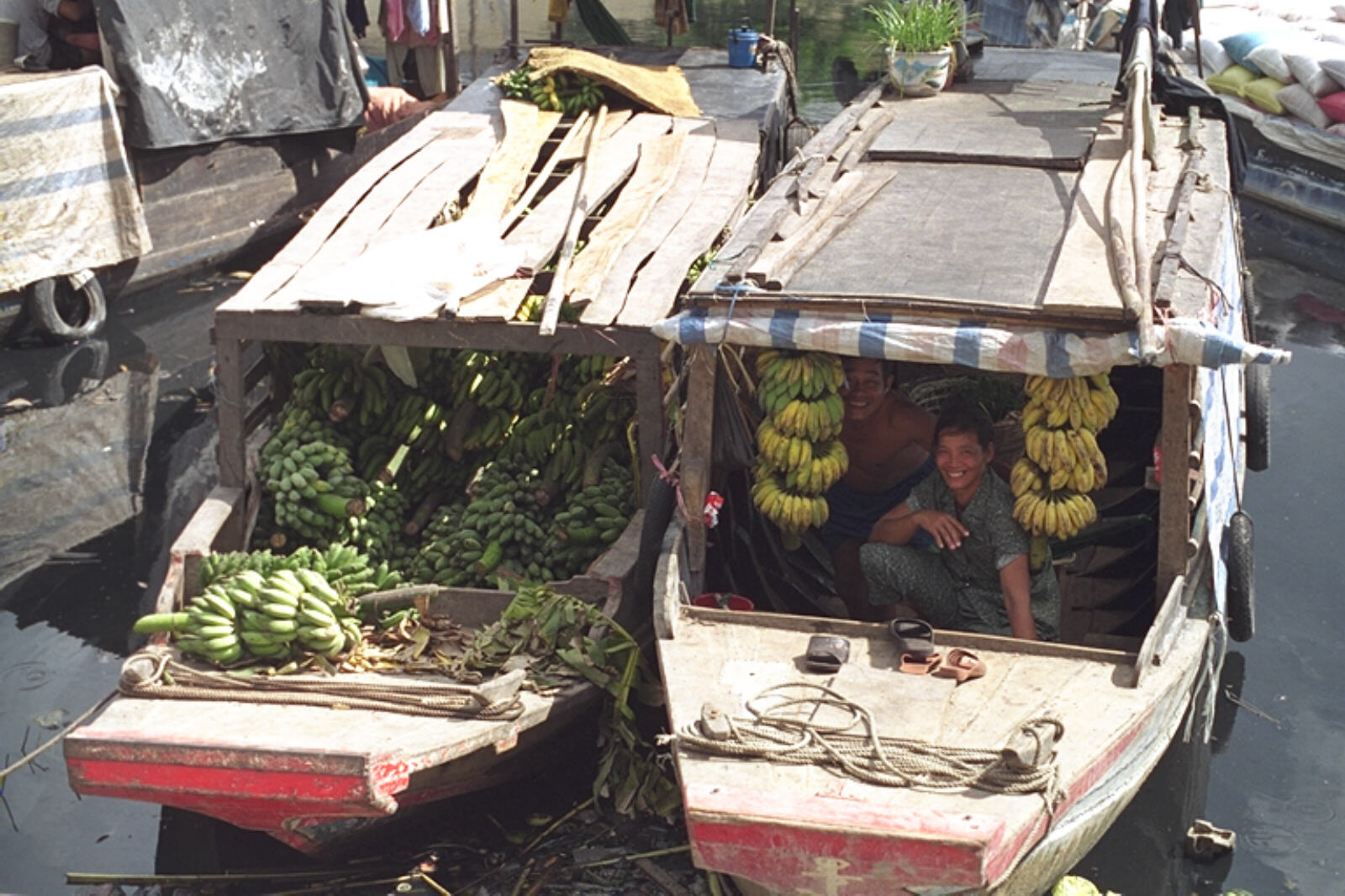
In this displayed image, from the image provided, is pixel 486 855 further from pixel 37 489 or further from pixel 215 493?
pixel 37 489

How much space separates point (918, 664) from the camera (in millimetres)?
4875

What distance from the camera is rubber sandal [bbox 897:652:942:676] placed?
4.85m

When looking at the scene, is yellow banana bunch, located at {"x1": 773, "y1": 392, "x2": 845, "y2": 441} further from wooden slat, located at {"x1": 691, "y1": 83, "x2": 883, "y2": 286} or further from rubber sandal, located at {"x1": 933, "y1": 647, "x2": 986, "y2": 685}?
rubber sandal, located at {"x1": 933, "y1": 647, "x2": 986, "y2": 685}

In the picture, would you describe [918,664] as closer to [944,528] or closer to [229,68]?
[944,528]

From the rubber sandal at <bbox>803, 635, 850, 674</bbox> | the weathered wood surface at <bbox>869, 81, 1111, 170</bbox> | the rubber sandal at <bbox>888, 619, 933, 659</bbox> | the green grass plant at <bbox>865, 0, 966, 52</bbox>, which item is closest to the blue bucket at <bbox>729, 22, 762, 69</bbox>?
the green grass plant at <bbox>865, 0, 966, 52</bbox>

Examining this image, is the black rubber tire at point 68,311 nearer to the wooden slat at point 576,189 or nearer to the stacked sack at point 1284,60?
the wooden slat at point 576,189

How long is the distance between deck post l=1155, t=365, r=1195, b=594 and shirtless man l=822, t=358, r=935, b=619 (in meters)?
1.16

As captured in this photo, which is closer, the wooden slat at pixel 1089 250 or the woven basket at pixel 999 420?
the wooden slat at pixel 1089 250

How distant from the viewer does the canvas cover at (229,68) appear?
10734 millimetres

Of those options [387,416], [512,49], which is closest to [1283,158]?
[512,49]

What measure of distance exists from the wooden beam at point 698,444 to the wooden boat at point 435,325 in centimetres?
35

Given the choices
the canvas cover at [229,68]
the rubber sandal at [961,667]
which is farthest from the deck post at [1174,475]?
the canvas cover at [229,68]

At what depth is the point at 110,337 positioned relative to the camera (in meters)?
11.0

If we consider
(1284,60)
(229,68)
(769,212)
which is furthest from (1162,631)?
(1284,60)
